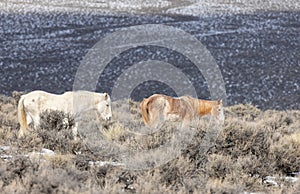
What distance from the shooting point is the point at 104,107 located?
10344 mm

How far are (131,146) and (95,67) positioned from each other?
76.1 feet

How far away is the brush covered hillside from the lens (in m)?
5.76

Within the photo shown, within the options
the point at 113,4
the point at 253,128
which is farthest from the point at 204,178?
the point at 113,4

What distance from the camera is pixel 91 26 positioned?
4153cm

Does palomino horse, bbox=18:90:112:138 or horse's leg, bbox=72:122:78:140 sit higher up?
palomino horse, bbox=18:90:112:138

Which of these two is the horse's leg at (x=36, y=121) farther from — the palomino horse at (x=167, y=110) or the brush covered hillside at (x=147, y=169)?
the palomino horse at (x=167, y=110)

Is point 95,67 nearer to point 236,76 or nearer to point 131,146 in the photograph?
point 236,76

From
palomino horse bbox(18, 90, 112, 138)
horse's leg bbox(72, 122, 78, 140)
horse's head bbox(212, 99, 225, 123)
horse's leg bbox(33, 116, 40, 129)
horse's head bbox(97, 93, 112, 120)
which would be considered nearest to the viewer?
horse's leg bbox(72, 122, 78, 140)

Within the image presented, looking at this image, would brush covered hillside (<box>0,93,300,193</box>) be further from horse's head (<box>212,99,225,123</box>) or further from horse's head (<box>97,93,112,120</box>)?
horse's head (<box>212,99,225,123</box>)

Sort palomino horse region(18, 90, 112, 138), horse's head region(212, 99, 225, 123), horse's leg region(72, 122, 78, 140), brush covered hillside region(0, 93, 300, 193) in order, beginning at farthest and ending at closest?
horse's head region(212, 99, 225, 123) < palomino horse region(18, 90, 112, 138) < horse's leg region(72, 122, 78, 140) < brush covered hillside region(0, 93, 300, 193)

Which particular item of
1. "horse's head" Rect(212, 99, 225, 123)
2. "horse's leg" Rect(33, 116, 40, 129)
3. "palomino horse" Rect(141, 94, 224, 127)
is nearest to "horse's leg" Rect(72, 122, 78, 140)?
"horse's leg" Rect(33, 116, 40, 129)

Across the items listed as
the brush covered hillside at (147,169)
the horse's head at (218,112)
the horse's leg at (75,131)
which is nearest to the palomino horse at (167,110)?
the horse's head at (218,112)

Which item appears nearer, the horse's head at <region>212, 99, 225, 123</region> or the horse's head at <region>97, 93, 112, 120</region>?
the horse's head at <region>97, 93, 112, 120</region>

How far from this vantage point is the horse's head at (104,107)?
10.3 meters
